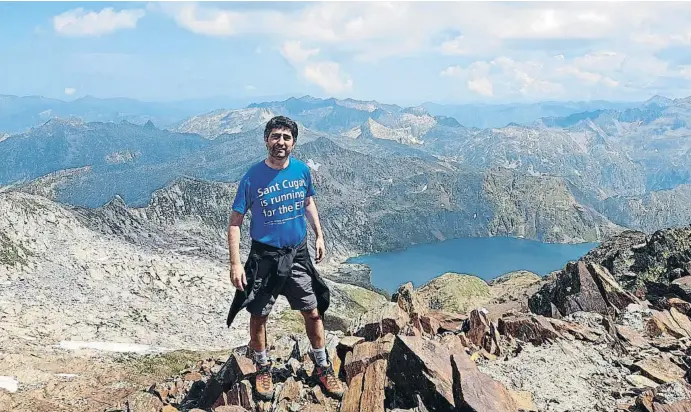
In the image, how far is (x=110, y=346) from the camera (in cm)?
4728

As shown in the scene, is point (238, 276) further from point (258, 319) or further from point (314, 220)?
point (314, 220)

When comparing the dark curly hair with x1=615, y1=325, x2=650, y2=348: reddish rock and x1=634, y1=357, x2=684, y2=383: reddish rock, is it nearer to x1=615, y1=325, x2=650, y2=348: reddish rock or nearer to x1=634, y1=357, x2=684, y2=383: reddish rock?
x1=634, y1=357, x2=684, y2=383: reddish rock

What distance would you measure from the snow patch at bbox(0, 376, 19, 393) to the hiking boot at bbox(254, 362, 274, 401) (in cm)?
2265

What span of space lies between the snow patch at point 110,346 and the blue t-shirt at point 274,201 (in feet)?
129

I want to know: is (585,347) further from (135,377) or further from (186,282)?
(186,282)

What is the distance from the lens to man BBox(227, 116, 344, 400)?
37.1 ft

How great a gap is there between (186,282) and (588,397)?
7212 centimetres

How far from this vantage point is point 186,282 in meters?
76.3

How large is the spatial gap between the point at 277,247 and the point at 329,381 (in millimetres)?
3502

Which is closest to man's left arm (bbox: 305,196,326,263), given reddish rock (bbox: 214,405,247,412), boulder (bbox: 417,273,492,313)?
reddish rock (bbox: 214,405,247,412)

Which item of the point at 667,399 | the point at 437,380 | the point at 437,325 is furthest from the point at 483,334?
the point at 667,399

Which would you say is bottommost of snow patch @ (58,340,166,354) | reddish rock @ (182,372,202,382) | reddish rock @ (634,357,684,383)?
snow patch @ (58,340,166,354)

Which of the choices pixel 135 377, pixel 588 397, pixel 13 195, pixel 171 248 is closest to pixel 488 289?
pixel 135 377

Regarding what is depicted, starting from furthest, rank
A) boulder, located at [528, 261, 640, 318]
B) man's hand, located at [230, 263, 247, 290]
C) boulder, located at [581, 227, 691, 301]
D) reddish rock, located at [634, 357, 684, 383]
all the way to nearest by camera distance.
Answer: boulder, located at [581, 227, 691, 301] < boulder, located at [528, 261, 640, 318] < reddish rock, located at [634, 357, 684, 383] < man's hand, located at [230, 263, 247, 290]
